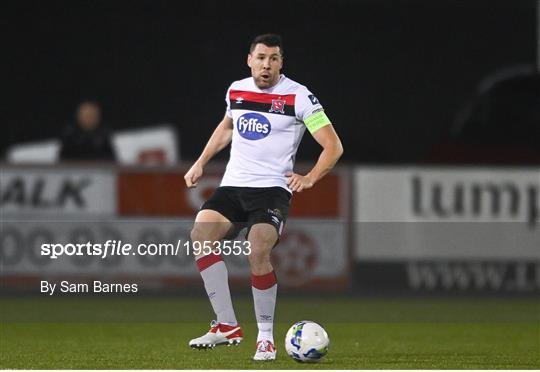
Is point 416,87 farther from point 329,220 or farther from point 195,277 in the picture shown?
point 195,277

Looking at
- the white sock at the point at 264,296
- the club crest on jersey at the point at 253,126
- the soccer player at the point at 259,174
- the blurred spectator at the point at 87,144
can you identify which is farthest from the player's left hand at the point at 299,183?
the blurred spectator at the point at 87,144

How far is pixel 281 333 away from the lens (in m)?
10.8

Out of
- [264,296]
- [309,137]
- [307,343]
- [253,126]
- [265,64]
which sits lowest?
[307,343]

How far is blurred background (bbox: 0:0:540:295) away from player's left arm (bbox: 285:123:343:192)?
5.96 metres

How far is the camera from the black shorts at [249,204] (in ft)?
28.2

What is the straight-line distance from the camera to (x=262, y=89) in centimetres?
860

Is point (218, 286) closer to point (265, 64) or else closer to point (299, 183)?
point (299, 183)

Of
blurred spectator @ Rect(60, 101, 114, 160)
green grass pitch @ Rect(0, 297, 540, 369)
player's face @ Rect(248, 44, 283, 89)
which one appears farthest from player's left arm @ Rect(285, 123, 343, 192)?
blurred spectator @ Rect(60, 101, 114, 160)

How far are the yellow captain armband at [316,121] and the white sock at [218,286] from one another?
0.90 meters

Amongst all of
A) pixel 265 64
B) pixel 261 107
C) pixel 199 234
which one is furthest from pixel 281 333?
pixel 265 64

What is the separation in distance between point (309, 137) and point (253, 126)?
24.6 ft

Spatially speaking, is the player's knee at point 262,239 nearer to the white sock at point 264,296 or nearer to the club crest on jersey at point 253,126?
the white sock at point 264,296

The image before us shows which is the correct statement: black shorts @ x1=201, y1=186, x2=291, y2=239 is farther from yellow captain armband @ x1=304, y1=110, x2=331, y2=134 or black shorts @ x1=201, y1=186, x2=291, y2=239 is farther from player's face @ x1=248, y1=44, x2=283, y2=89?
player's face @ x1=248, y1=44, x2=283, y2=89

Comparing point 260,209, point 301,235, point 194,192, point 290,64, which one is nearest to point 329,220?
point 301,235
